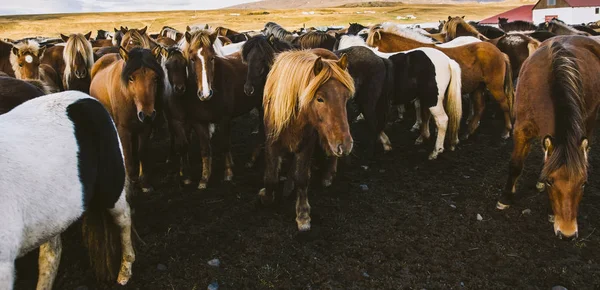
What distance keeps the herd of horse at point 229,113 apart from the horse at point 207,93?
20 millimetres

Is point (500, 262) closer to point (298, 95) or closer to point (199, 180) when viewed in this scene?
point (298, 95)

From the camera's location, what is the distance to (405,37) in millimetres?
9023

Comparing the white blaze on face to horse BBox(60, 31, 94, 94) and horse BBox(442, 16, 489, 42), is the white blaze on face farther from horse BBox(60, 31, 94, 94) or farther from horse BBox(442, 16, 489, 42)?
horse BBox(442, 16, 489, 42)

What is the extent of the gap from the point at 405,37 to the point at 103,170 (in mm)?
7808

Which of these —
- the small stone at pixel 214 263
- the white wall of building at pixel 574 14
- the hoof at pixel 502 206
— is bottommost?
the white wall of building at pixel 574 14

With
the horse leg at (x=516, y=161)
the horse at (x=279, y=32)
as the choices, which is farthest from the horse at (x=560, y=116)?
the horse at (x=279, y=32)

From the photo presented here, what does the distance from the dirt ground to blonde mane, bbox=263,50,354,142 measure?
1.23 metres


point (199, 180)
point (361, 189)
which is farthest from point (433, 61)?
point (199, 180)

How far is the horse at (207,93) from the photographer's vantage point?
5426mm

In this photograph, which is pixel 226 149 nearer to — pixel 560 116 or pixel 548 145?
pixel 548 145

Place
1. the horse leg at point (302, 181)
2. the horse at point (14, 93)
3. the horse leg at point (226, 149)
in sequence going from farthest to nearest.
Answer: the horse leg at point (226, 149) → the horse leg at point (302, 181) → the horse at point (14, 93)

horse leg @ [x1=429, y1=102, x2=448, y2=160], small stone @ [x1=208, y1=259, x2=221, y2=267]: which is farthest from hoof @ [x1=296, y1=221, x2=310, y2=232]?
horse leg @ [x1=429, y1=102, x2=448, y2=160]

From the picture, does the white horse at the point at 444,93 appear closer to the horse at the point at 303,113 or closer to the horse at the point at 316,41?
the horse at the point at 303,113

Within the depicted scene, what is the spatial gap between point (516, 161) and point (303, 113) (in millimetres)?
2673
